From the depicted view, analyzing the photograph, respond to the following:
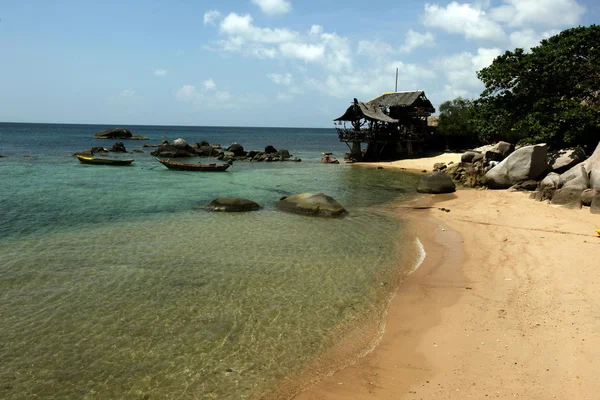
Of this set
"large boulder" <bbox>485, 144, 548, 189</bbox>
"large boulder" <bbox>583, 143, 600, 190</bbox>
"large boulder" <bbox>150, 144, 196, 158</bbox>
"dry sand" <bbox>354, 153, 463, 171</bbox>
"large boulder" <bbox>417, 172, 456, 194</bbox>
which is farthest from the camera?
"large boulder" <bbox>150, 144, 196, 158</bbox>

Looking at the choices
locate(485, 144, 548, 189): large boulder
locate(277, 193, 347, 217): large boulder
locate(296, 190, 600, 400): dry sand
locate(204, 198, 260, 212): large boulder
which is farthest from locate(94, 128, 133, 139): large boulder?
locate(296, 190, 600, 400): dry sand

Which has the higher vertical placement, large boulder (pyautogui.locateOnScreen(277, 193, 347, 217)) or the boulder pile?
the boulder pile

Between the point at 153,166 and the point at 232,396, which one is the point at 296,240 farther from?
the point at 153,166

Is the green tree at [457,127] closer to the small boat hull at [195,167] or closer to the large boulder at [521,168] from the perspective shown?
the large boulder at [521,168]

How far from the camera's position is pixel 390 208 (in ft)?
64.5

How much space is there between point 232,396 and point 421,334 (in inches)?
142

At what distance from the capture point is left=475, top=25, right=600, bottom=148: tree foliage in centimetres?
2291

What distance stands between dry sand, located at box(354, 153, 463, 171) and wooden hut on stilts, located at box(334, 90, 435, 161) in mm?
2606

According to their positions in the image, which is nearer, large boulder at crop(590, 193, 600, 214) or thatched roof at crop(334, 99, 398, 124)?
large boulder at crop(590, 193, 600, 214)

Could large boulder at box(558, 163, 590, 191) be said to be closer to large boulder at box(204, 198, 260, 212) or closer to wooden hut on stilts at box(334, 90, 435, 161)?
large boulder at box(204, 198, 260, 212)

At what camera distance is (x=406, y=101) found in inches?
1727

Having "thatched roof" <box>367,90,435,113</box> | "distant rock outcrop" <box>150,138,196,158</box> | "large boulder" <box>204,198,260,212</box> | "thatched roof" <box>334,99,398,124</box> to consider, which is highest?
"thatched roof" <box>367,90,435,113</box>

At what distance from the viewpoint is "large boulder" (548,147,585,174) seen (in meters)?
22.1

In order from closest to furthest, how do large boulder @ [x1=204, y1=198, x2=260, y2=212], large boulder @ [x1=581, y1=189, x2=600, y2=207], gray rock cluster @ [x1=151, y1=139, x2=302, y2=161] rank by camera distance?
1. large boulder @ [x1=581, y1=189, x2=600, y2=207]
2. large boulder @ [x1=204, y1=198, x2=260, y2=212]
3. gray rock cluster @ [x1=151, y1=139, x2=302, y2=161]
